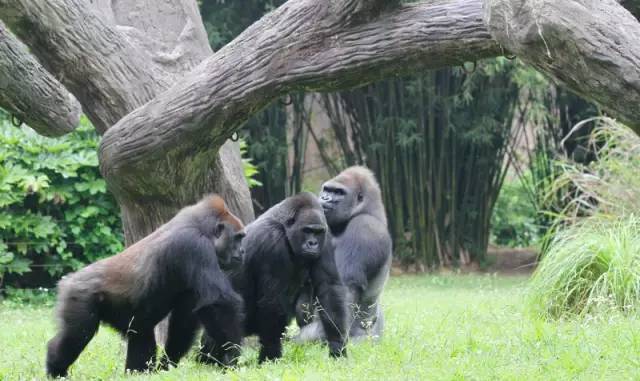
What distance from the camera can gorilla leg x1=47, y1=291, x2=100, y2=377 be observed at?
449 centimetres

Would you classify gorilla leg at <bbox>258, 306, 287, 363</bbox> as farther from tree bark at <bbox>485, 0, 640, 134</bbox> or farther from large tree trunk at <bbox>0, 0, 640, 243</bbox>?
tree bark at <bbox>485, 0, 640, 134</bbox>

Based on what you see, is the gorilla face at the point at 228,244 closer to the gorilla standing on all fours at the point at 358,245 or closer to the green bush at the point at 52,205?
the gorilla standing on all fours at the point at 358,245

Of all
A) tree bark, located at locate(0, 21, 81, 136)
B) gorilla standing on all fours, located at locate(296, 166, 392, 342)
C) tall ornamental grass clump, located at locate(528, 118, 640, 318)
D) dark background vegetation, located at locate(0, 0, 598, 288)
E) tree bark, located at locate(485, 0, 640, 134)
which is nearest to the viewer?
tree bark, located at locate(485, 0, 640, 134)

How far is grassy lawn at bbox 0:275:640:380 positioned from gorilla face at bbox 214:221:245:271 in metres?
0.54

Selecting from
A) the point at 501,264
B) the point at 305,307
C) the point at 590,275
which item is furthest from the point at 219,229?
the point at 501,264

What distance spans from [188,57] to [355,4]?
190 cm

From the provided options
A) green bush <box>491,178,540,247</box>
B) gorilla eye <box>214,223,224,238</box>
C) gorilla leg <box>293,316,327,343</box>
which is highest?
gorilla eye <box>214,223,224,238</box>

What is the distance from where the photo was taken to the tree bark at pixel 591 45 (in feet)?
9.70

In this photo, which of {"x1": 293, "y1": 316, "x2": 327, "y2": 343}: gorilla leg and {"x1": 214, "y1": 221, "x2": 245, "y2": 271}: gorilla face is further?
{"x1": 293, "y1": 316, "x2": 327, "y2": 343}: gorilla leg

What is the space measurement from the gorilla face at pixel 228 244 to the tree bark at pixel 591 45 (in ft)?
6.81

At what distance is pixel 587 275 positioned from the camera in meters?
6.14

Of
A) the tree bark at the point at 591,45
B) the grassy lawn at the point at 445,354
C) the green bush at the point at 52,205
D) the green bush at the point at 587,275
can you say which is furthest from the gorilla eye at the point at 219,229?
the green bush at the point at 52,205

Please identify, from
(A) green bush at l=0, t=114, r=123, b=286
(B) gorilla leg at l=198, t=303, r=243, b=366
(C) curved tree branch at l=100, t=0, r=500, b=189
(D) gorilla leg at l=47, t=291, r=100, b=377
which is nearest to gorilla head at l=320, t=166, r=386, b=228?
(C) curved tree branch at l=100, t=0, r=500, b=189

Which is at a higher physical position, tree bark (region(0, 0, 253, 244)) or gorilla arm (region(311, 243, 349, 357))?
tree bark (region(0, 0, 253, 244))
